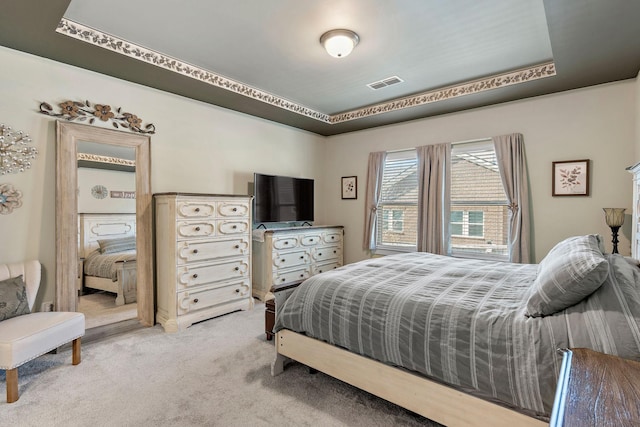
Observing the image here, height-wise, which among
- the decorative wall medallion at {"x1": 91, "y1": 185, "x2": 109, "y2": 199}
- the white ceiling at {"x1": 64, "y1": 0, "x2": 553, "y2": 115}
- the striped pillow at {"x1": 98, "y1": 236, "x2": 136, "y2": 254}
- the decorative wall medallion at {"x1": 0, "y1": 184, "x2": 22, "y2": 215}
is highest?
the white ceiling at {"x1": 64, "y1": 0, "x2": 553, "y2": 115}

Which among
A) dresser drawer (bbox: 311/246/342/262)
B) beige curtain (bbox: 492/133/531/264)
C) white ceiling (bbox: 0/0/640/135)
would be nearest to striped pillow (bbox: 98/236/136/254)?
white ceiling (bbox: 0/0/640/135)

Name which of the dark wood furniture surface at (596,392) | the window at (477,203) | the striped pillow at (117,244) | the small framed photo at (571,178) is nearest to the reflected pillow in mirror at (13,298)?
the striped pillow at (117,244)

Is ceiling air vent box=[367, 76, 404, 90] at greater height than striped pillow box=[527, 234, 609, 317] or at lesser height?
greater

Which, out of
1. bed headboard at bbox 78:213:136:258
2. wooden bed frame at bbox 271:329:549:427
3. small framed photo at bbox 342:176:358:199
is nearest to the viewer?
wooden bed frame at bbox 271:329:549:427

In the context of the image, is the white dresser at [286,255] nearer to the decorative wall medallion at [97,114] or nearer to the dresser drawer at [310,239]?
the dresser drawer at [310,239]

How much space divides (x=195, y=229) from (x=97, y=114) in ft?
4.74

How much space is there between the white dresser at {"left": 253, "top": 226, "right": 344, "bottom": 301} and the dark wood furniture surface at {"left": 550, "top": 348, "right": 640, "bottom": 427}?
335 centimetres

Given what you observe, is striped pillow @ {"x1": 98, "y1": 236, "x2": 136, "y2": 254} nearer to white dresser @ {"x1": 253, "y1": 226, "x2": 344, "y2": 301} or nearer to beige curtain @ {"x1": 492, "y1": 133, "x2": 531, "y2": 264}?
white dresser @ {"x1": 253, "y1": 226, "x2": 344, "y2": 301}

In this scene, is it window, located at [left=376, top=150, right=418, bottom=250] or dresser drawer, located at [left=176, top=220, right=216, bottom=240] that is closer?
dresser drawer, located at [left=176, top=220, right=216, bottom=240]

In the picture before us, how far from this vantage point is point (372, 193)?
16.5ft

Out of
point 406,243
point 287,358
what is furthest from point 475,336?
point 406,243

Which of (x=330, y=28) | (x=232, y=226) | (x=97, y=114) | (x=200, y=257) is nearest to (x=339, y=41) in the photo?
(x=330, y=28)

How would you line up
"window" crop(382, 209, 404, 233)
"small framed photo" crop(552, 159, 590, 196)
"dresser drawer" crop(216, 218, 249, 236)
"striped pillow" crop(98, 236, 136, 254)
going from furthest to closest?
1. "window" crop(382, 209, 404, 233)
2. "dresser drawer" crop(216, 218, 249, 236)
3. "small framed photo" crop(552, 159, 590, 196)
4. "striped pillow" crop(98, 236, 136, 254)

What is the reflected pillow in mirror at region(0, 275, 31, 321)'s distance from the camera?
236cm
